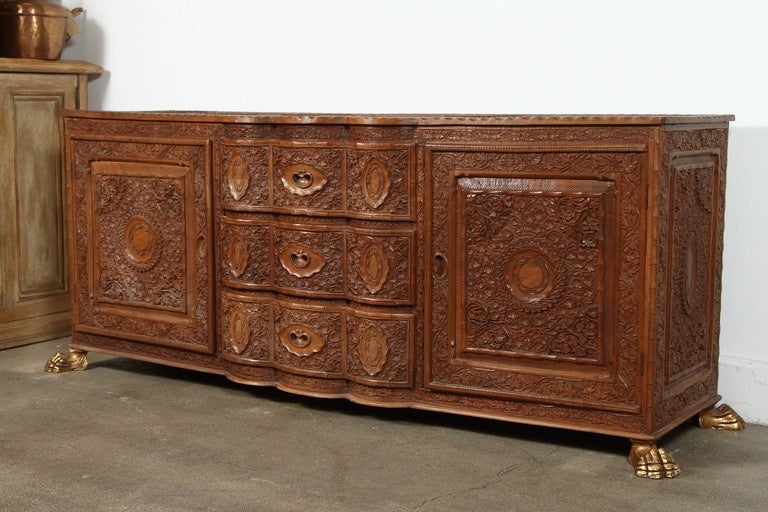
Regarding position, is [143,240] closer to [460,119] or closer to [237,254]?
[237,254]

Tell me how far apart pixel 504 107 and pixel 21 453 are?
1.85 metres

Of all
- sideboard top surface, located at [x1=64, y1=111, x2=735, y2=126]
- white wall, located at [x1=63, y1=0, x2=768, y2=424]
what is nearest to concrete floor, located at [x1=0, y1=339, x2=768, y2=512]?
white wall, located at [x1=63, y1=0, x2=768, y2=424]

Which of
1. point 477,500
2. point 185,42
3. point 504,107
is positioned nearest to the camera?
point 477,500

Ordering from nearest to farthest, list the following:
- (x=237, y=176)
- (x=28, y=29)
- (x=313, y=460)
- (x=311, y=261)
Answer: (x=313, y=460) → (x=311, y=261) → (x=237, y=176) → (x=28, y=29)

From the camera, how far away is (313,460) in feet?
9.51

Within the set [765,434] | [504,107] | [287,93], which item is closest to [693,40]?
[504,107]

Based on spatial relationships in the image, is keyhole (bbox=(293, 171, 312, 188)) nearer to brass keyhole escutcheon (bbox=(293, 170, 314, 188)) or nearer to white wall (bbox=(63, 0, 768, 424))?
brass keyhole escutcheon (bbox=(293, 170, 314, 188))

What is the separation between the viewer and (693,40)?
329 cm

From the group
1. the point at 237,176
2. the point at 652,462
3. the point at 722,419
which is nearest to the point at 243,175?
the point at 237,176

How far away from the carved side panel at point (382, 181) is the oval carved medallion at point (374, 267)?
11 centimetres

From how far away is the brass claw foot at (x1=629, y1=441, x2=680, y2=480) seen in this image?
9.14ft

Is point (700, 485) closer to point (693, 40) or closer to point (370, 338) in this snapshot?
point (370, 338)

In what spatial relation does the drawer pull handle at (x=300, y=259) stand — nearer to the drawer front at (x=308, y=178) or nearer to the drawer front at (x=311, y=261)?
the drawer front at (x=311, y=261)

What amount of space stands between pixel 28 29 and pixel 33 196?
65 centimetres
